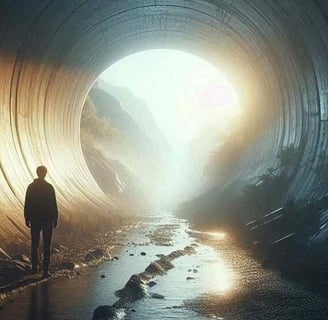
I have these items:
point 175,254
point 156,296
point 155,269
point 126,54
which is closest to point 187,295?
point 156,296

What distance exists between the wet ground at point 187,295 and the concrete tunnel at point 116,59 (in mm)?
2785

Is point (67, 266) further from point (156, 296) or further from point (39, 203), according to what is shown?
point (156, 296)

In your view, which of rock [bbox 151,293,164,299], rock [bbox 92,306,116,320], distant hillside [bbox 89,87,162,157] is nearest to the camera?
rock [bbox 92,306,116,320]

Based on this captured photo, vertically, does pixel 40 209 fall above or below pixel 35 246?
above

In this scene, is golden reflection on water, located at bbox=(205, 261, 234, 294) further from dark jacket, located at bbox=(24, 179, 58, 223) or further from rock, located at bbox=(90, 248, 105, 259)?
dark jacket, located at bbox=(24, 179, 58, 223)

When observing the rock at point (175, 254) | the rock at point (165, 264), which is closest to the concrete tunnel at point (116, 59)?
the rock at point (165, 264)

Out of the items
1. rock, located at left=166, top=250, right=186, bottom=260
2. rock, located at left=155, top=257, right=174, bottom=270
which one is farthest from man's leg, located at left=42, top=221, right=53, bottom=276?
rock, located at left=166, top=250, right=186, bottom=260

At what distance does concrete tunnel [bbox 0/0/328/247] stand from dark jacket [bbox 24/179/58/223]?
176 centimetres

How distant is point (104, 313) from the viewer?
A: 5961 millimetres

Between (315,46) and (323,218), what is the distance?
14.4ft

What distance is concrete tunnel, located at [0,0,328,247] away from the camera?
1220 centimetres

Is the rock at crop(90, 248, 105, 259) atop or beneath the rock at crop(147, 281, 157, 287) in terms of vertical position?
atop

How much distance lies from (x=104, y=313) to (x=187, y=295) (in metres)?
1.73

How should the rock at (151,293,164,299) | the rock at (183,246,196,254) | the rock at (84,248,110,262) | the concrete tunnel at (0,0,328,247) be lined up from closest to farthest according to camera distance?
1. the rock at (151,293,164,299)
2. the rock at (84,248,110,262)
3. the rock at (183,246,196,254)
4. the concrete tunnel at (0,0,328,247)
